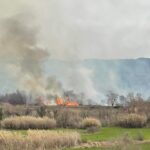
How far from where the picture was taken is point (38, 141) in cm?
2052

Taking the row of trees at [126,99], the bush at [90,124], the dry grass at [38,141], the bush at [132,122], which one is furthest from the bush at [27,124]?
the row of trees at [126,99]

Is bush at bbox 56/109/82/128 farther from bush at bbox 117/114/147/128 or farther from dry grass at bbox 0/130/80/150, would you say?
dry grass at bbox 0/130/80/150

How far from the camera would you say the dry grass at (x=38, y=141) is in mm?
20031

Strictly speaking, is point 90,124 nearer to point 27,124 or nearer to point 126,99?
point 27,124

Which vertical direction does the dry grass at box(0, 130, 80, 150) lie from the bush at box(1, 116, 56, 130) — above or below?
below

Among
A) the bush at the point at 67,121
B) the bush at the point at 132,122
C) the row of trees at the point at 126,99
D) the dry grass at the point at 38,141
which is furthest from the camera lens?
the row of trees at the point at 126,99

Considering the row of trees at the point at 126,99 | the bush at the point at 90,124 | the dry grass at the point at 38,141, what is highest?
the row of trees at the point at 126,99

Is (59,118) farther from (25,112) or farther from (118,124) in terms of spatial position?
(25,112)

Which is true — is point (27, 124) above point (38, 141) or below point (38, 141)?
above

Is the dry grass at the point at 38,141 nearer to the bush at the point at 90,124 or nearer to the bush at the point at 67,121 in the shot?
the bush at the point at 90,124

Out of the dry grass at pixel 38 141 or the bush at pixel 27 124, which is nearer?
the dry grass at pixel 38 141

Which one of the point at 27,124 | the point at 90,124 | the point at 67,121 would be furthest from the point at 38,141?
the point at 67,121

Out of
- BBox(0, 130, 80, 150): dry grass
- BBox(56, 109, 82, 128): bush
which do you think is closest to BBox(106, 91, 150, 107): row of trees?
BBox(56, 109, 82, 128): bush

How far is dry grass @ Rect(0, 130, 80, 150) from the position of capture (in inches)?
789
